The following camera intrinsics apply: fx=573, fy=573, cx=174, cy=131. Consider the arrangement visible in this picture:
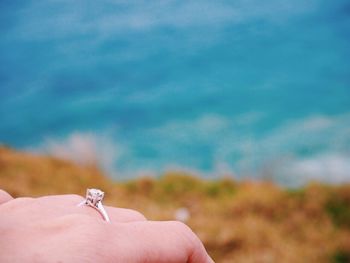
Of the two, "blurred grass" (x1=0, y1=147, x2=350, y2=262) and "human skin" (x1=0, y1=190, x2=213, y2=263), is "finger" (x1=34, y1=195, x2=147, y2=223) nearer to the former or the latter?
"human skin" (x1=0, y1=190, x2=213, y2=263)

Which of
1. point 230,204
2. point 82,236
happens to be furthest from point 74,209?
point 230,204

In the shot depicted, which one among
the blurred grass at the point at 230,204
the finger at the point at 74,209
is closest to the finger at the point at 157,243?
the finger at the point at 74,209

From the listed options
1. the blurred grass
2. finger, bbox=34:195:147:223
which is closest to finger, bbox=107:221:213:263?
finger, bbox=34:195:147:223

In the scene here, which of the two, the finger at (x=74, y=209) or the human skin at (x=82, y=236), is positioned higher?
the finger at (x=74, y=209)

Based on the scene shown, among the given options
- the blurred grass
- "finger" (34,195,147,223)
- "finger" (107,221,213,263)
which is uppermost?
the blurred grass

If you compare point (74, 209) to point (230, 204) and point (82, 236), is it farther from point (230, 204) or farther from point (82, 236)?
point (230, 204)

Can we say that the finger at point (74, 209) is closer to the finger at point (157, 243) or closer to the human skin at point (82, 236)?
the human skin at point (82, 236)
